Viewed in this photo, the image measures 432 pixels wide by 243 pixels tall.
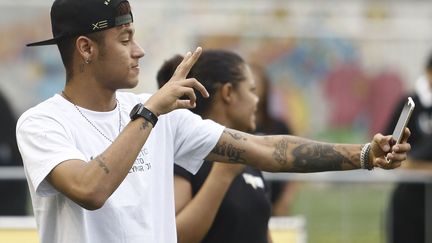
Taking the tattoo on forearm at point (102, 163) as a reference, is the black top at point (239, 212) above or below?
below


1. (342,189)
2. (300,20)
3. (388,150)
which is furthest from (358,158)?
(300,20)

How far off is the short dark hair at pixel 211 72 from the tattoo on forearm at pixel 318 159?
39.5 inches

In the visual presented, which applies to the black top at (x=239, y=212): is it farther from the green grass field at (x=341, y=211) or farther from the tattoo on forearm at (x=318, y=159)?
the green grass field at (x=341, y=211)

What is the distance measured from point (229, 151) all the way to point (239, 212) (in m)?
0.76

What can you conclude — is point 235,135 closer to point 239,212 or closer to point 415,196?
point 239,212

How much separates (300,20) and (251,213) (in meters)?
13.1

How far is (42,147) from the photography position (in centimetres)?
461

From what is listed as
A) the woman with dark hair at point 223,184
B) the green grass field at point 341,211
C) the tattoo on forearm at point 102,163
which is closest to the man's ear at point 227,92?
the woman with dark hair at point 223,184

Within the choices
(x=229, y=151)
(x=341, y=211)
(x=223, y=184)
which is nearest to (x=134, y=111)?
(x=229, y=151)

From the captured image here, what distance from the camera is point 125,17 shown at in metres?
4.89

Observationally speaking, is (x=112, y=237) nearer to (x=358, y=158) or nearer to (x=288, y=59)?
(x=358, y=158)

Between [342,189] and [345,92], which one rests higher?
[342,189]

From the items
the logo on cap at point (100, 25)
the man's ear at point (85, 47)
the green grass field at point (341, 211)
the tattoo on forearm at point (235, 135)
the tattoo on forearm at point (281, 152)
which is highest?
the logo on cap at point (100, 25)

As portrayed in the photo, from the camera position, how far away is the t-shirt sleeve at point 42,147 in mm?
4574
